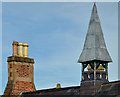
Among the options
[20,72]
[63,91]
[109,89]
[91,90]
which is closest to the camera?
[109,89]

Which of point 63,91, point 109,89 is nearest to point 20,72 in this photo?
point 63,91

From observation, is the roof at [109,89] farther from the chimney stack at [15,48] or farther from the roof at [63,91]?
the chimney stack at [15,48]

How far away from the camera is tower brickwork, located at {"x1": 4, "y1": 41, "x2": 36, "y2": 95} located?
46812 millimetres

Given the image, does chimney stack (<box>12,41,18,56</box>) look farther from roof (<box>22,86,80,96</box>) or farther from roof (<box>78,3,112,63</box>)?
roof (<box>78,3,112,63</box>)

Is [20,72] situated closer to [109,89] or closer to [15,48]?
[15,48]

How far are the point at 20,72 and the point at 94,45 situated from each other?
18494 millimetres

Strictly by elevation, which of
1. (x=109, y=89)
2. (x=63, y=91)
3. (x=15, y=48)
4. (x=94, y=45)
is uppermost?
(x=94, y=45)

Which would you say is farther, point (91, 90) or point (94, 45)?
point (94, 45)

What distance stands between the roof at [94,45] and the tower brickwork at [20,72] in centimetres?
1670

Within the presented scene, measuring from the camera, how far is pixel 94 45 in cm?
3197

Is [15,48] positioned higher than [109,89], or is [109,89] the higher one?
[15,48]

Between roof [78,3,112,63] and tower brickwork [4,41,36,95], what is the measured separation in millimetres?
16702

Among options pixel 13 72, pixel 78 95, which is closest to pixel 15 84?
pixel 13 72

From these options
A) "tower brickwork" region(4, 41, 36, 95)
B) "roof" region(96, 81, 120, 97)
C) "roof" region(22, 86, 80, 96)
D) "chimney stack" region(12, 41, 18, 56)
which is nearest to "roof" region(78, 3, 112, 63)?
"roof" region(96, 81, 120, 97)
